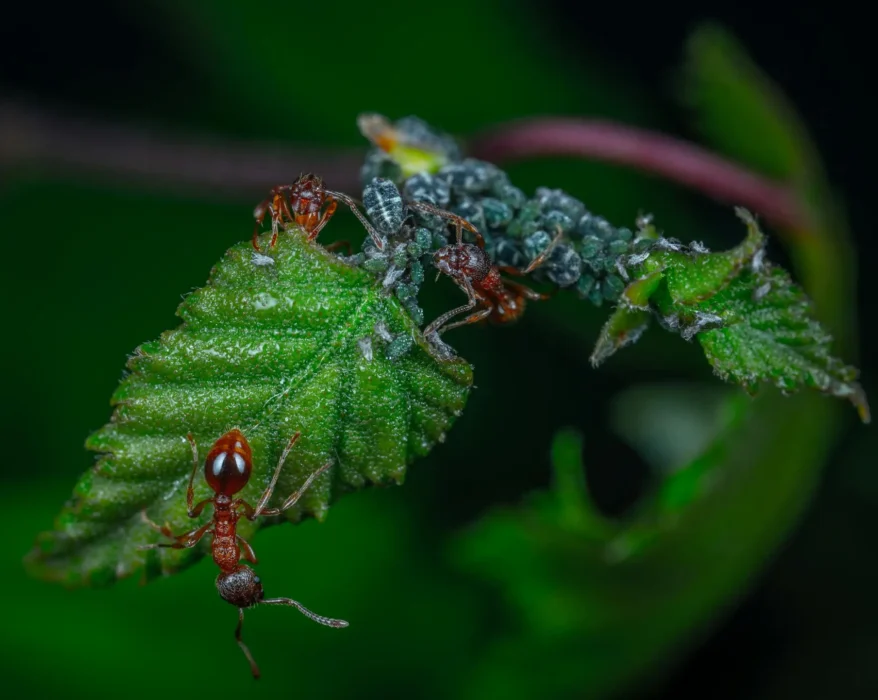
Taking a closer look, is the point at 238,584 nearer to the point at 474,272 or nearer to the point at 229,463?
the point at 229,463

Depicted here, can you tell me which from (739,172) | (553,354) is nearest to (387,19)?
(553,354)

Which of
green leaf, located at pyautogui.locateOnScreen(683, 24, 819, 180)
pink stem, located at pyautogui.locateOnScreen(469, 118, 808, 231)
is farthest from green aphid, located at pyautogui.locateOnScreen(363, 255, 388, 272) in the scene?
green leaf, located at pyautogui.locateOnScreen(683, 24, 819, 180)

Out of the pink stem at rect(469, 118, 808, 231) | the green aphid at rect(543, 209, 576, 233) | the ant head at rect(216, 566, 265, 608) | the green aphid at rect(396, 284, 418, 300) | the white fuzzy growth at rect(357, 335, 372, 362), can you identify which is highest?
the pink stem at rect(469, 118, 808, 231)

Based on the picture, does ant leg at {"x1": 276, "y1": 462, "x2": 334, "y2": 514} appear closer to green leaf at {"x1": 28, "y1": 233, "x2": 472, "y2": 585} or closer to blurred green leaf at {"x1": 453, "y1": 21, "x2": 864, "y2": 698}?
green leaf at {"x1": 28, "y1": 233, "x2": 472, "y2": 585}

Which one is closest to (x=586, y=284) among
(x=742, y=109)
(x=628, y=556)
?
(x=628, y=556)

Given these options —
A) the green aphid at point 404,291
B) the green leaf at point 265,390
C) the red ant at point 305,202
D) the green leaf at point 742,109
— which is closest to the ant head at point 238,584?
the green leaf at point 265,390
